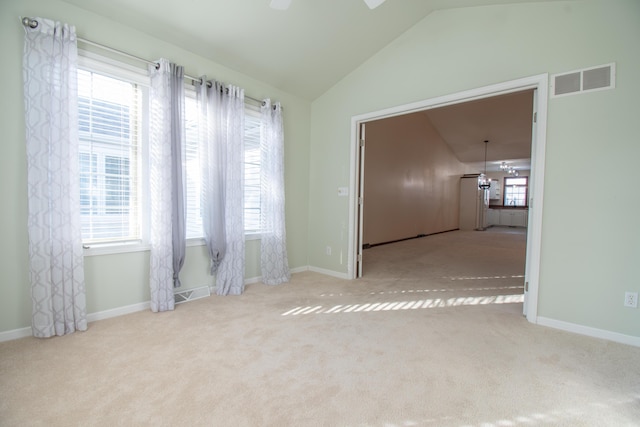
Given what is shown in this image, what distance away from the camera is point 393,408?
5.00 feet

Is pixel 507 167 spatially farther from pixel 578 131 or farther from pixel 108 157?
pixel 108 157

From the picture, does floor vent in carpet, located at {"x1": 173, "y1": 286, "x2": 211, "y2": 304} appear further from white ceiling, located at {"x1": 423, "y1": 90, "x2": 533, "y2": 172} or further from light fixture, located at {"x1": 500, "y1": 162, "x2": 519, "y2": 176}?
light fixture, located at {"x1": 500, "y1": 162, "x2": 519, "y2": 176}

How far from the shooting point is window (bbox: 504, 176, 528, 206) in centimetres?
1406

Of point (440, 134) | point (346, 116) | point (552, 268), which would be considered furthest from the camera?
point (440, 134)

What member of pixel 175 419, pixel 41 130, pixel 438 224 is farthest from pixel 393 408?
pixel 438 224

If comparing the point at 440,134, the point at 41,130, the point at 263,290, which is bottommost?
the point at 263,290

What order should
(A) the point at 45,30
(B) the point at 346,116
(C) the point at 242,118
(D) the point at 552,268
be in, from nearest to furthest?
(A) the point at 45,30, (D) the point at 552,268, (C) the point at 242,118, (B) the point at 346,116

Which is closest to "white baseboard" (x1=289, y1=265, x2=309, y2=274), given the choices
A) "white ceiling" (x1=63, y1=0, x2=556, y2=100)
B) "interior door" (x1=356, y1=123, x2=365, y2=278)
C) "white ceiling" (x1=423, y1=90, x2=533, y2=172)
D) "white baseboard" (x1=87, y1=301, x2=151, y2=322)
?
"interior door" (x1=356, y1=123, x2=365, y2=278)

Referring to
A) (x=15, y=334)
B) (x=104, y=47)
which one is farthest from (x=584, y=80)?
(x=15, y=334)

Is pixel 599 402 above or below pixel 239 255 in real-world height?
below

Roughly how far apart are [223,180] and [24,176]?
1618 millimetres

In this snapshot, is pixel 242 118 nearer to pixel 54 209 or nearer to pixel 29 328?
pixel 54 209

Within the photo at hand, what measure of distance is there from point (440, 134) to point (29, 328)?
36.4ft

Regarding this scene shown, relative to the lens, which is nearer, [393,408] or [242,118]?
[393,408]
